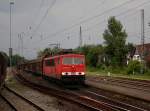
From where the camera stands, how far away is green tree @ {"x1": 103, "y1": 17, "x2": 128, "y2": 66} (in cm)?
7131

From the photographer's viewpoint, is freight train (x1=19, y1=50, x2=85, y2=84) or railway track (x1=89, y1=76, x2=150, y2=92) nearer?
railway track (x1=89, y1=76, x2=150, y2=92)

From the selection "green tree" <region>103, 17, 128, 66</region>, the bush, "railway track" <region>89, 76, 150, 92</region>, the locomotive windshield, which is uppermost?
"green tree" <region>103, 17, 128, 66</region>

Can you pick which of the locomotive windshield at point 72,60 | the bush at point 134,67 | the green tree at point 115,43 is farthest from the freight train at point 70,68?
the green tree at point 115,43

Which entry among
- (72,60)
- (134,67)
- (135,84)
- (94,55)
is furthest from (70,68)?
(94,55)

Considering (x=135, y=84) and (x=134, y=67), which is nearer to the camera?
(x=135, y=84)

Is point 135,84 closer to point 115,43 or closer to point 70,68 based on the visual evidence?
point 70,68

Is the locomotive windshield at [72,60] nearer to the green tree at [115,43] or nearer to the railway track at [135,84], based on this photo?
the railway track at [135,84]

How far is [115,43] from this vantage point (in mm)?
77188

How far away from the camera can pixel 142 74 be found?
5125cm

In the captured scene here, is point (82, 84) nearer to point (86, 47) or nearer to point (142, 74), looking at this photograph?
point (142, 74)

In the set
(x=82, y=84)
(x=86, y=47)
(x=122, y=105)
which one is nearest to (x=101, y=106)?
(x=122, y=105)

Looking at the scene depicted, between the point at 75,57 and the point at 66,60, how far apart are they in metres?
0.84

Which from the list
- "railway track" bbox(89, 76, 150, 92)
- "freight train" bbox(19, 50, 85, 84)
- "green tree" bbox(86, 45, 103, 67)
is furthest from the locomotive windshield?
"green tree" bbox(86, 45, 103, 67)

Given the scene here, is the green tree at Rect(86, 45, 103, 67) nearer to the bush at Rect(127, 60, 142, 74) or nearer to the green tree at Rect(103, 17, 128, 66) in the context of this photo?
the green tree at Rect(103, 17, 128, 66)
